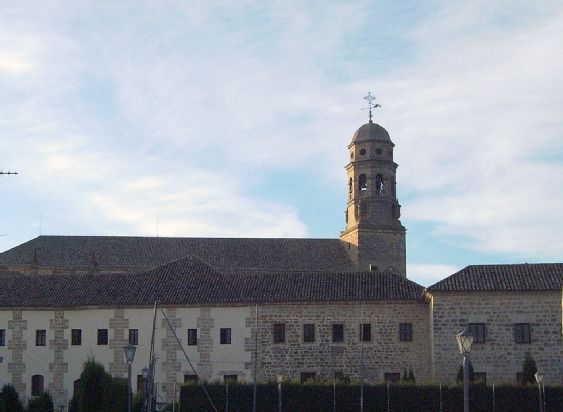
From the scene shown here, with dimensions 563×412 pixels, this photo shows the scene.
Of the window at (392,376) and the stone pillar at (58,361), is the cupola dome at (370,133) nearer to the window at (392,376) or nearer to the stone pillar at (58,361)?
the window at (392,376)

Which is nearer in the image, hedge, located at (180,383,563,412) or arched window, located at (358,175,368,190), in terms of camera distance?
hedge, located at (180,383,563,412)

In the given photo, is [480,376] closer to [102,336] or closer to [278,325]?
[278,325]

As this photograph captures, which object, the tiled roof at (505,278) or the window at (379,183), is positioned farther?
the window at (379,183)

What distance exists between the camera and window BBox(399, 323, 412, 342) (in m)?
40.9

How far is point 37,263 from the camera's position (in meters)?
57.9

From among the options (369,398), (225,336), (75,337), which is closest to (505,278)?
(369,398)

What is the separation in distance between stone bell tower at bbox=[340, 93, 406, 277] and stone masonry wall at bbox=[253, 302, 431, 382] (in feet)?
66.3

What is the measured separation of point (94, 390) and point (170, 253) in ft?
85.5

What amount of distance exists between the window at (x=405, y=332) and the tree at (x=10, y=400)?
1472 centimetres

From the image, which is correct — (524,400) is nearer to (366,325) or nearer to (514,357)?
(514,357)

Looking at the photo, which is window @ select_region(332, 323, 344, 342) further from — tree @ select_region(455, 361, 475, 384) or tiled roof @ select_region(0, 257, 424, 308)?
tree @ select_region(455, 361, 475, 384)

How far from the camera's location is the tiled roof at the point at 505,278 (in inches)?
1549

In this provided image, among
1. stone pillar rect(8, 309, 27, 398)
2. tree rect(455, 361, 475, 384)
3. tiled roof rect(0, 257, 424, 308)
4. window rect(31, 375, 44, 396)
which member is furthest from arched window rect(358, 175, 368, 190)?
window rect(31, 375, 44, 396)

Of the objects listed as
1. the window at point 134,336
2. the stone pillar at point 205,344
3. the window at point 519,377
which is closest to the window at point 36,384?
the window at point 134,336
